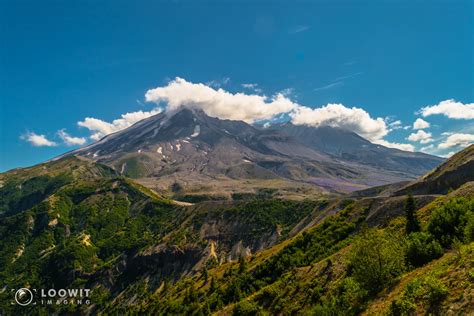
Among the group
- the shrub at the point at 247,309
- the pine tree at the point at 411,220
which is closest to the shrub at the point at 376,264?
the pine tree at the point at 411,220

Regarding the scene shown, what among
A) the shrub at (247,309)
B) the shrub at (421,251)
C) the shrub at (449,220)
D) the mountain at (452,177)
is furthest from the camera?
the mountain at (452,177)

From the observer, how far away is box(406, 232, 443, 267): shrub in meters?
32.5

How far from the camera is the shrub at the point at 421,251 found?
32.5 metres

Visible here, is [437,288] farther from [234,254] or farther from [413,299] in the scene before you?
[234,254]

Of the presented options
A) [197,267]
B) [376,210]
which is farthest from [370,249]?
[197,267]

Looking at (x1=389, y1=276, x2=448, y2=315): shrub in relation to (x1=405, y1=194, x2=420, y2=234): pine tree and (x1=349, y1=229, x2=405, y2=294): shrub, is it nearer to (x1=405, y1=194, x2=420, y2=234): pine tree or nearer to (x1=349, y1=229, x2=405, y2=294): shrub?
(x1=349, y1=229, x2=405, y2=294): shrub

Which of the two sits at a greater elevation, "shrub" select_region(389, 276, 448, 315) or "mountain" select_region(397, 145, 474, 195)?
"mountain" select_region(397, 145, 474, 195)

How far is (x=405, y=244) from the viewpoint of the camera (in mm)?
35719

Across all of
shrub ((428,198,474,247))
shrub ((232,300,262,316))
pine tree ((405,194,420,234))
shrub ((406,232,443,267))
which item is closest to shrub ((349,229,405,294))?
shrub ((406,232,443,267))

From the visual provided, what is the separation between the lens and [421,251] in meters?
33.3

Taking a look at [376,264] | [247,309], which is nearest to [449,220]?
[376,264]

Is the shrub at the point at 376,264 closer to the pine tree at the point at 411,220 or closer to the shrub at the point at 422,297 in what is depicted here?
the shrub at the point at 422,297

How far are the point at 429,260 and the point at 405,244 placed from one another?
347 cm

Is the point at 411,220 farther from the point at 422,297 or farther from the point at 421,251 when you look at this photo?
the point at 422,297
